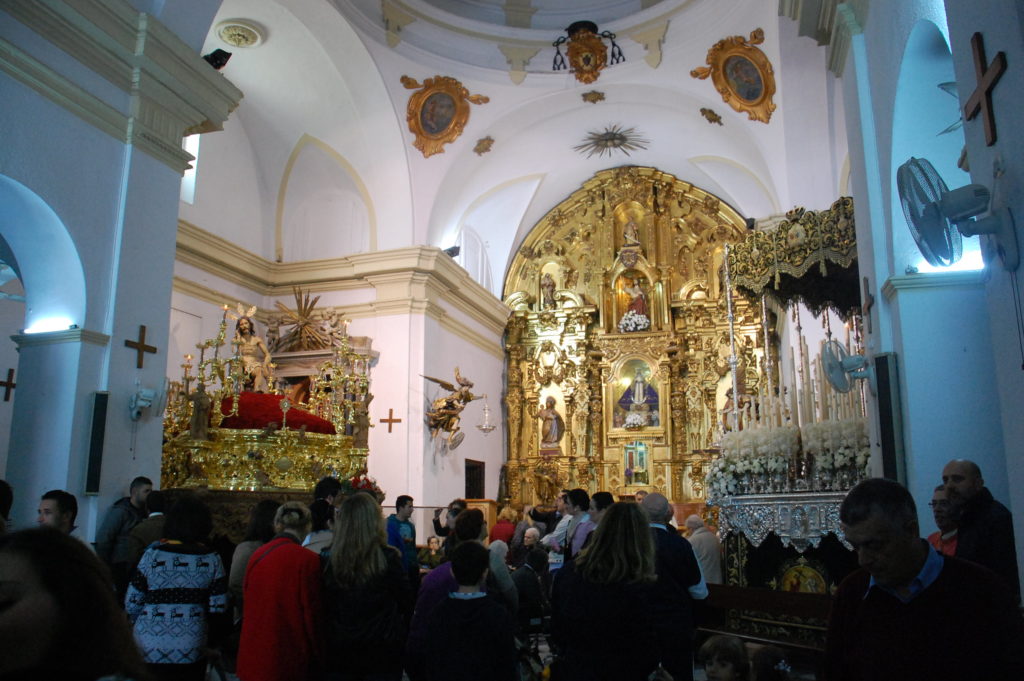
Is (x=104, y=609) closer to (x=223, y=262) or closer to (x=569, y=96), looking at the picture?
(x=223, y=262)

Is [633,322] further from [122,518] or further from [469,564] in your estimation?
[469,564]

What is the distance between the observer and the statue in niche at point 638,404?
18.6 meters

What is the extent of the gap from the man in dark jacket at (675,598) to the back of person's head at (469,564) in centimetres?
100

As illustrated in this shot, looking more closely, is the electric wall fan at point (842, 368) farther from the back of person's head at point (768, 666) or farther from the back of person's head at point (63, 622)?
the back of person's head at point (63, 622)

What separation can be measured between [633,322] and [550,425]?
300 centimetres

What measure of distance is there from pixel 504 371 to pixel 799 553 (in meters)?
12.8

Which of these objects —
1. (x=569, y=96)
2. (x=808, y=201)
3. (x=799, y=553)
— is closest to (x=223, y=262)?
(x=569, y=96)

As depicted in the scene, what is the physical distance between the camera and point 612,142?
18344 millimetres

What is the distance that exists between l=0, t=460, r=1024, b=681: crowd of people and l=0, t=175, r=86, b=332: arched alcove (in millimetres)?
3301

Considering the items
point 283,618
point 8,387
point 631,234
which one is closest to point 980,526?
point 283,618

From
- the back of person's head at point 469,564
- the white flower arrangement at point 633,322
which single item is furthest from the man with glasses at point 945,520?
the white flower arrangement at point 633,322

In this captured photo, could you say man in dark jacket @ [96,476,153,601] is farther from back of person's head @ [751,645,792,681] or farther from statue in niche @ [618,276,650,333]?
statue in niche @ [618,276,650,333]

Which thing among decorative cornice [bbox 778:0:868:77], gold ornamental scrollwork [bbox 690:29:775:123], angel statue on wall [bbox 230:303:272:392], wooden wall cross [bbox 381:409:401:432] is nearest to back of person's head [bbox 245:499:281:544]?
decorative cornice [bbox 778:0:868:77]

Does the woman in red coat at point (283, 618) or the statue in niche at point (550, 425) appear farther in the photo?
the statue in niche at point (550, 425)
